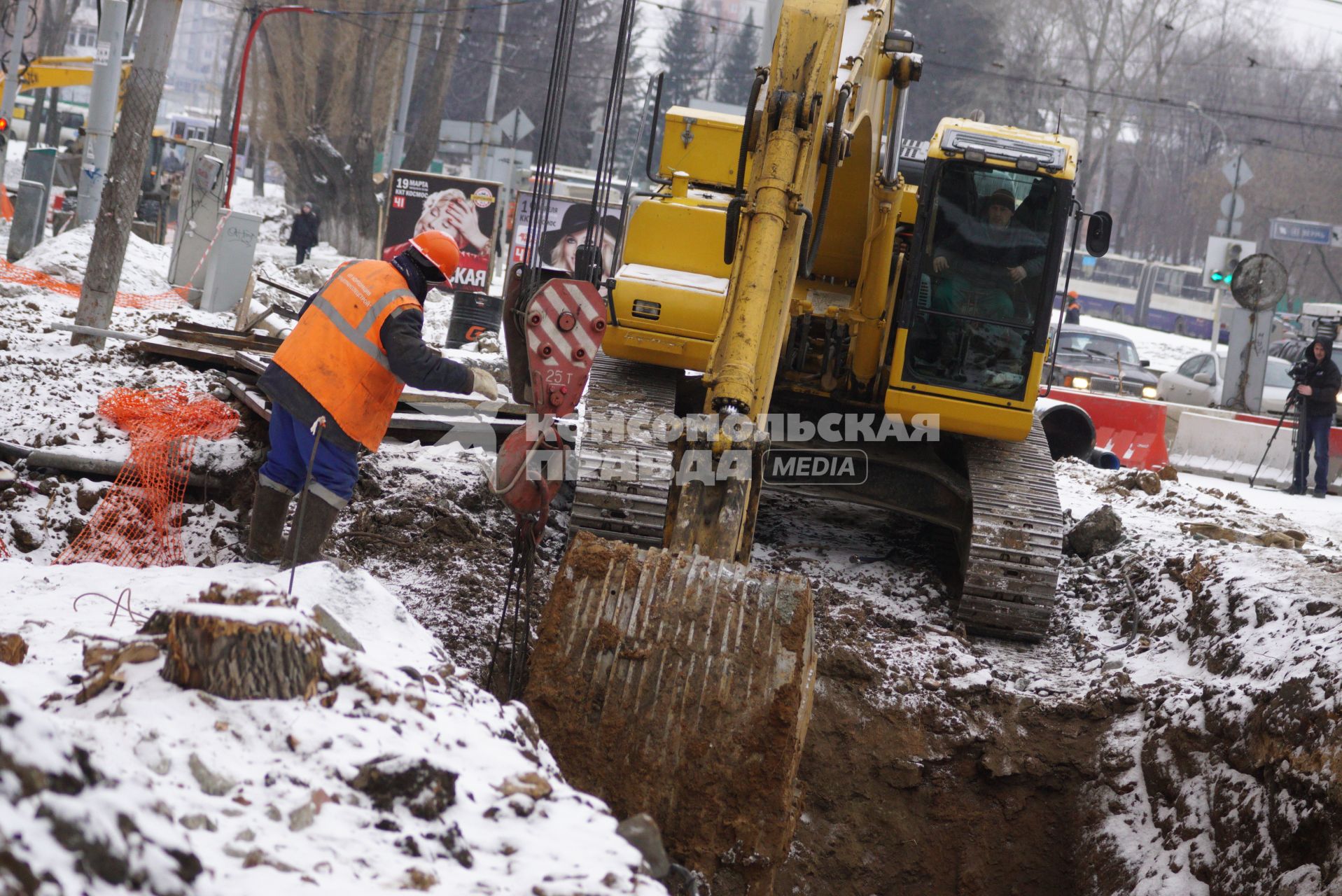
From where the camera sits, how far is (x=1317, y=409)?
14.8m

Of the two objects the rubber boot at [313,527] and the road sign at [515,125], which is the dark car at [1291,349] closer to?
the road sign at [515,125]

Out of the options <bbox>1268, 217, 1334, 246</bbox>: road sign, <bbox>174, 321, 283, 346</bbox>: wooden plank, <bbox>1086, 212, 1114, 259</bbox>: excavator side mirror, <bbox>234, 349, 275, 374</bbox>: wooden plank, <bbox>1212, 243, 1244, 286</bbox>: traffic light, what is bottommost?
<bbox>234, 349, 275, 374</bbox>: wooden plank

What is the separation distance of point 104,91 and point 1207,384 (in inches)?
682

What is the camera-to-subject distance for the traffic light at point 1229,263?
2194 cm

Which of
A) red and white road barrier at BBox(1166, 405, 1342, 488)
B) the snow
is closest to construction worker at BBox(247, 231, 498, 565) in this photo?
Answer: the snow

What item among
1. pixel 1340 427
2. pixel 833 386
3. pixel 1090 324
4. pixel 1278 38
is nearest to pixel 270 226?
pixel 1090 324

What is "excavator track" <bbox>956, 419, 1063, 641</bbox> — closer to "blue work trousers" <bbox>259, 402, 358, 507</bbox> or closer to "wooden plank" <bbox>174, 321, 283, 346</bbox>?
"blue work trousers" <bbox>259, 402, 358, 507</bbox>

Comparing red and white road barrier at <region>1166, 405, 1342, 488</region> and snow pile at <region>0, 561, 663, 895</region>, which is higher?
red and white road barrier at <region>1166, 405, 1342, 488</region>

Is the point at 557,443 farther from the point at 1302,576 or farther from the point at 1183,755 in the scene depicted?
the point at 1302,576

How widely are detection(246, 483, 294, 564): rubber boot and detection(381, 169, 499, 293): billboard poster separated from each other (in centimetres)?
1261

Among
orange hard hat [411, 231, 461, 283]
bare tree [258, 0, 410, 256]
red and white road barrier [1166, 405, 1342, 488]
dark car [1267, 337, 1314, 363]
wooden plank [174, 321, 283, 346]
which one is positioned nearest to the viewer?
orange hard hat [411, 231, 461, 283]

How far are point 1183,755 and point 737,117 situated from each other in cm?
520

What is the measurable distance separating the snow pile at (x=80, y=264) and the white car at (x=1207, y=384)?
594 inches

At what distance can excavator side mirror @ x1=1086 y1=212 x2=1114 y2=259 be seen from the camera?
7.43 m
